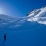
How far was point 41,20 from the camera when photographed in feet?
35.7

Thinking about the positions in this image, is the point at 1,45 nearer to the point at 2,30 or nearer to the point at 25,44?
the point at 2,30

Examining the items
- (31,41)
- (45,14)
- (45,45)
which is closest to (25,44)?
(31,41)

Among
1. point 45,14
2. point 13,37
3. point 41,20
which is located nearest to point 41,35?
point 41,20

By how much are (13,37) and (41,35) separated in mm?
4216

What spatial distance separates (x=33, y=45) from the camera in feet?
36.1

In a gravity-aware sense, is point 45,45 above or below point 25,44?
below

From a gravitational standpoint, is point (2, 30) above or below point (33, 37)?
above

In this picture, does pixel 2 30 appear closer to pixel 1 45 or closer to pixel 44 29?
pixel 1 45

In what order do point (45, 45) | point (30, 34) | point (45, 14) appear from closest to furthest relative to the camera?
1. point (45, 45)
2. point (45, 14)
3. point (30, 34)

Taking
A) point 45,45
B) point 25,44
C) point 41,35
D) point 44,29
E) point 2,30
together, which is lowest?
point 45,45

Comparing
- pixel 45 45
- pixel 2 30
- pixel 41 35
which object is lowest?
pixel 45 45

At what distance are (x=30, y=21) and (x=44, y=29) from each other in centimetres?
268

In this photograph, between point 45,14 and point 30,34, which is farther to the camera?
point 30,34

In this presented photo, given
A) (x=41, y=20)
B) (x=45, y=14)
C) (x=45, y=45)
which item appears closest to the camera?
(x=45, y=45)
